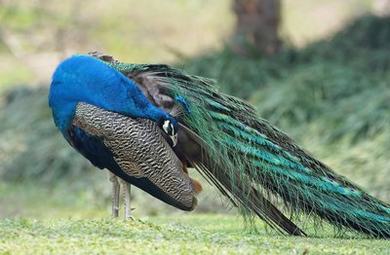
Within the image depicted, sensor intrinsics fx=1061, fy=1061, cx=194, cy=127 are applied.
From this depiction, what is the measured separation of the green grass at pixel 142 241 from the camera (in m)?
5.07

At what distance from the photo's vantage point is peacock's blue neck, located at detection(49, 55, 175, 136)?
6.29 meters

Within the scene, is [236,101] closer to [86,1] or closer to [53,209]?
[53,209]

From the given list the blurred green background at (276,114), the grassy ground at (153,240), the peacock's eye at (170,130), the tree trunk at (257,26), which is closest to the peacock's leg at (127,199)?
the grassy ground at (153,240)

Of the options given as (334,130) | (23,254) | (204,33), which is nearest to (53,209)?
(334,130)

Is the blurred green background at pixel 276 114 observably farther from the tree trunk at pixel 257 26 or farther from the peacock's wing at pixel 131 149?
the peacock's wing at pixel 131 149

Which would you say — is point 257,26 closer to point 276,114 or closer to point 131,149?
point 276,114

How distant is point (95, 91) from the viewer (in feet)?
20.6

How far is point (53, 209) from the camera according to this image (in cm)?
1216

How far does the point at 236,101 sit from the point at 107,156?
935 millimetres

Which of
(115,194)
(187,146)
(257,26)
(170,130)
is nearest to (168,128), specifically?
(170,130)

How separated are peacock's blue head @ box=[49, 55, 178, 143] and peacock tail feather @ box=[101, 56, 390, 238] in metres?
0.17

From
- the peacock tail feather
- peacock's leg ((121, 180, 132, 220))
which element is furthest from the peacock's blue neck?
peacock's leg ((121, 180, 132, 220))

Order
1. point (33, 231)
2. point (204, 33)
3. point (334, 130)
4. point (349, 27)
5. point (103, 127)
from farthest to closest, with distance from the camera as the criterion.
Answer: point (204, 33) < point (349, 27) < point (334, 130) < point (103, 127) < point (33, 231)

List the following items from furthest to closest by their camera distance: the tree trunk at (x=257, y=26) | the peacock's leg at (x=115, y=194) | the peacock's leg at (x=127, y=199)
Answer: the tree trunk at (x=257, y=26) < the peacock's leg at (x=115, y=194) < the peacock's leg at (x=127, y=199)
